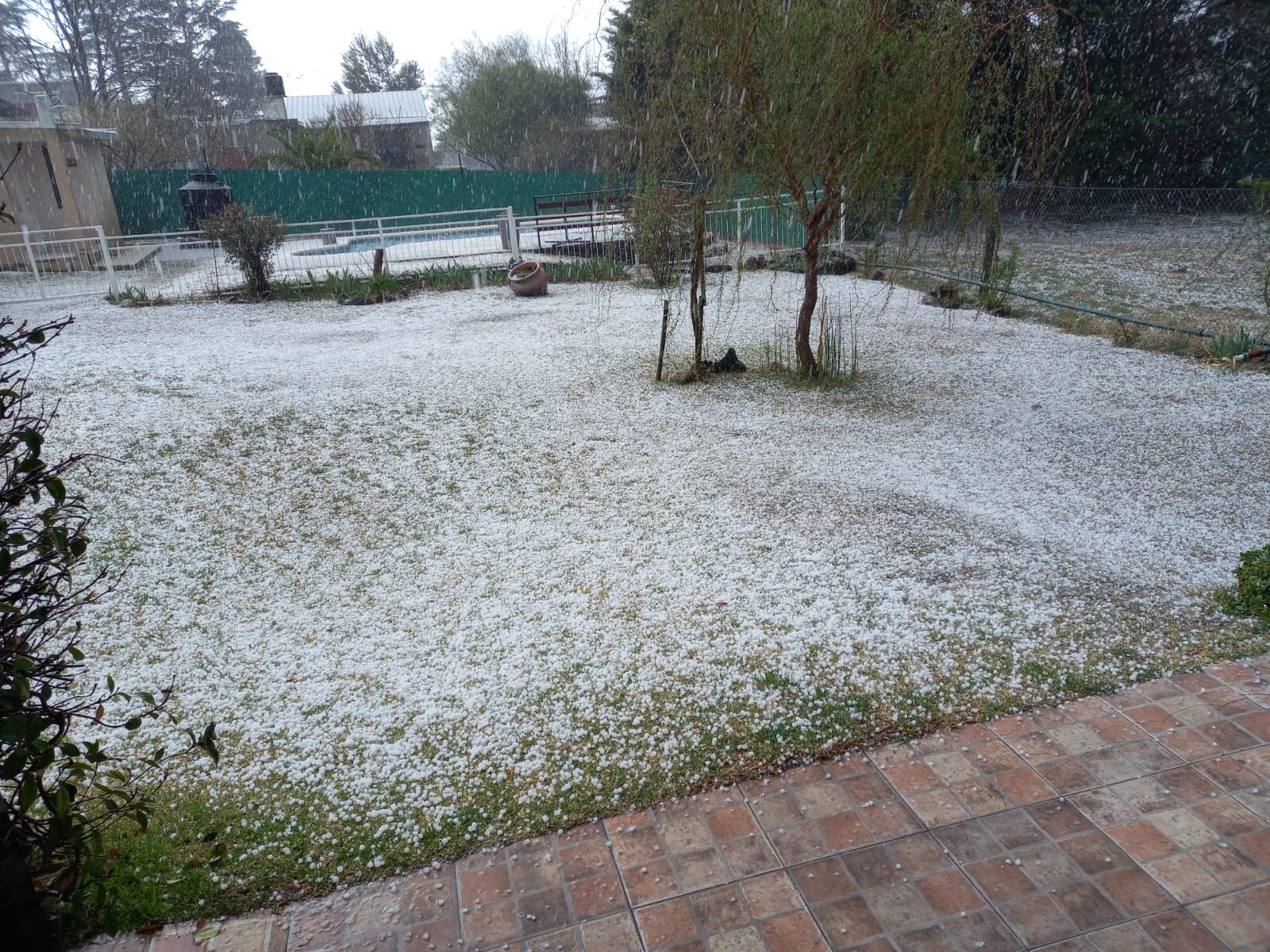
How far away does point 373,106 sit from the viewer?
24547 millimetres

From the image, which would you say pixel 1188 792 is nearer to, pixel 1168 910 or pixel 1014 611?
pixel 1168 910

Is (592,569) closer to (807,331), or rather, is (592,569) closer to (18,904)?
(18,904)

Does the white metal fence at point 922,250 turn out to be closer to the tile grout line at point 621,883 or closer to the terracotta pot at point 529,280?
the terracotta pot at point 529,280

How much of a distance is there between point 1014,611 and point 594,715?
5.34 feet

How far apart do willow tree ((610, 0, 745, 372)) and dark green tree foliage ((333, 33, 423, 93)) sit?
28.2m

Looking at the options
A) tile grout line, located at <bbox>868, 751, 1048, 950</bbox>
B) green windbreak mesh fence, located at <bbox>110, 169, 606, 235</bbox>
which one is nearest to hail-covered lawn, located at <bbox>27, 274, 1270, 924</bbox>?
tile grout line, located at <bbox>868, 751, 1048, 950</bbox>

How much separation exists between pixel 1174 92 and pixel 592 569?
1672 cm

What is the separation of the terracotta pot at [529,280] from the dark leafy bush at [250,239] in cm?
294

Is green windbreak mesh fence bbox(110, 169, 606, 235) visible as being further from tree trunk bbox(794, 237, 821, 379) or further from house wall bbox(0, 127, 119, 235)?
tree trunk bbox(794, 237, 821, 379)

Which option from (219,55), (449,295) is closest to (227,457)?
(449,295)

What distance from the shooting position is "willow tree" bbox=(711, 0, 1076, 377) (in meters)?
4.59

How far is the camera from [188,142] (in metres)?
22.1

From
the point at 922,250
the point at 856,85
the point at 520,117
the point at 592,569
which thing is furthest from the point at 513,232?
the point at 520,117

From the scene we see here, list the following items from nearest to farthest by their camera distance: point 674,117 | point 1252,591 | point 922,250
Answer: point 1252,591 < point 674,117 < point 922,250
